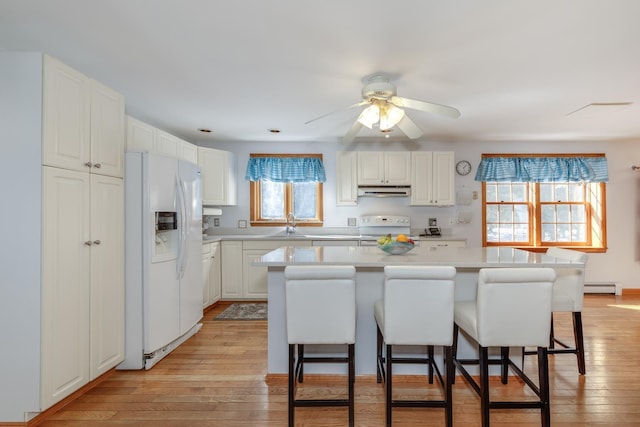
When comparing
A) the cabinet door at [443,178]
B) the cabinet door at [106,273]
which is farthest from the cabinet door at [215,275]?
the cabinet door at [443,178]

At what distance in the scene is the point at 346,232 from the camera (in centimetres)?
507

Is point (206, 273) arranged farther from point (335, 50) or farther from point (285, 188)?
point (335, 50)

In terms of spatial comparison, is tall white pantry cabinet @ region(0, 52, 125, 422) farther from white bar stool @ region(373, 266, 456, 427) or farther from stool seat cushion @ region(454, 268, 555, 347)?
stool seat cushion @ region(454, 268, 555, 347)

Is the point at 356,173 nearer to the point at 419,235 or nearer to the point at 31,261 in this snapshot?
the point at 419,235

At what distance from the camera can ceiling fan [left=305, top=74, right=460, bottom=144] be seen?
237 centimetres

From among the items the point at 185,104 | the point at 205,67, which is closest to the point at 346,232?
the point at 185,104

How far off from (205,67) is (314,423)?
2.63 metres

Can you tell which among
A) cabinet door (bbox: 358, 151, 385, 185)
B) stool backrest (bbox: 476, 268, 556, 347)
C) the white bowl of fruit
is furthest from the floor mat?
stool backrest (bbox: 476, 268, 556, 347)

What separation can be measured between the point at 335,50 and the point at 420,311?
5.93ft

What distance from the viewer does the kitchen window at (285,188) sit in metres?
4.96

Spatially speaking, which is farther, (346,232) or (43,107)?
(346,232)

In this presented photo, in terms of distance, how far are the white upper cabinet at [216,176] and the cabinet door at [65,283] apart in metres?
2.30

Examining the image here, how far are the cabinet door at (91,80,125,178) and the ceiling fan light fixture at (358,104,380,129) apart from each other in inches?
74.4

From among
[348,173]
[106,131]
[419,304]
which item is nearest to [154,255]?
[106,131]
